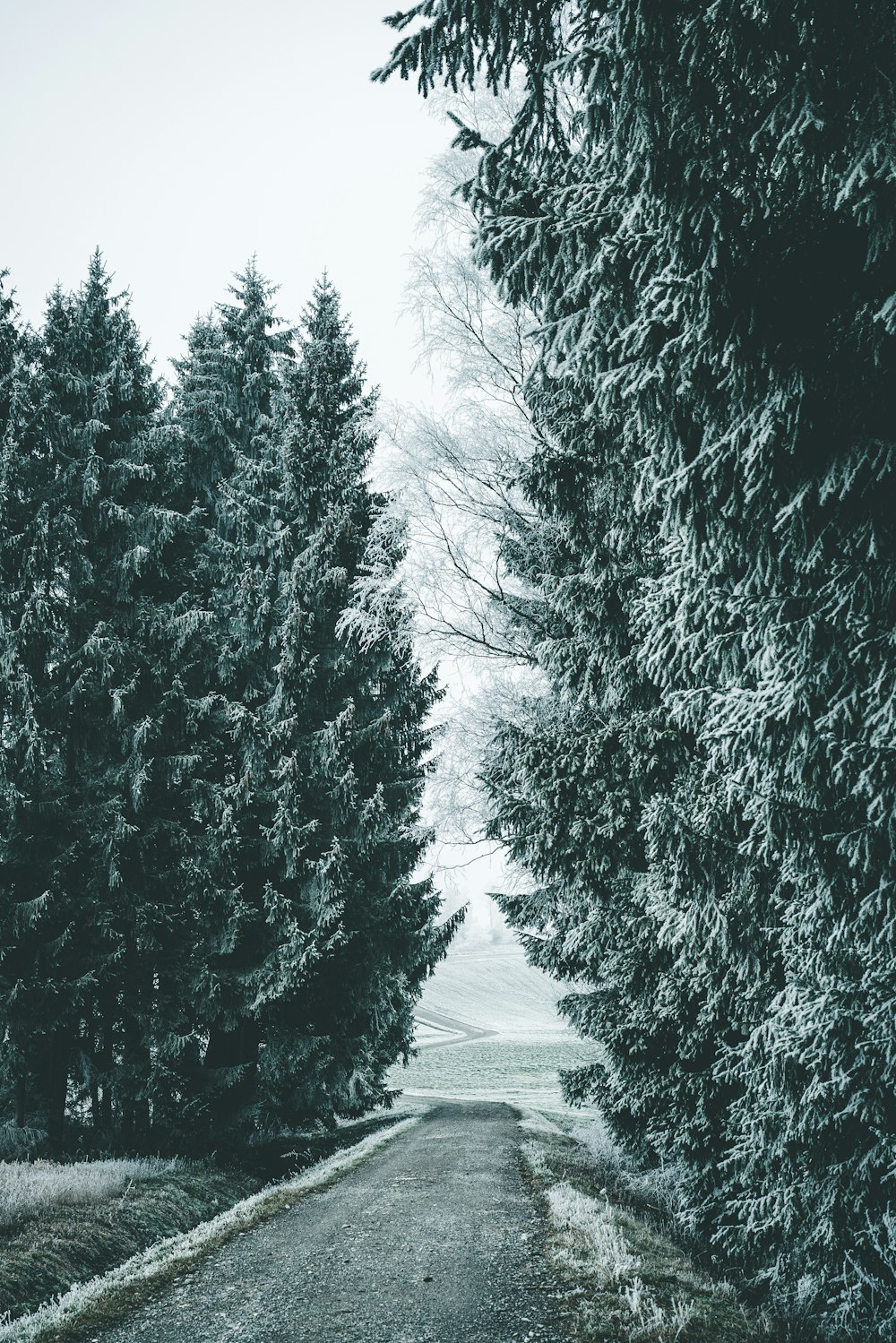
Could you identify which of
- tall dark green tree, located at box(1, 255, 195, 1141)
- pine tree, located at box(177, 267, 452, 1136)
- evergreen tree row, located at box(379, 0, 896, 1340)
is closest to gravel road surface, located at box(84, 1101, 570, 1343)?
evergreen tree row, located at box(379, 0, 896, 1340)

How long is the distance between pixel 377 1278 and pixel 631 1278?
6.48 feet

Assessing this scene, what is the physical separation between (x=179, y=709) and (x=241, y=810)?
2072mm

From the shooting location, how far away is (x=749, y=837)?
13.7ft

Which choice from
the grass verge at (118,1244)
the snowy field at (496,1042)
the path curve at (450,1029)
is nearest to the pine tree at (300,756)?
the grass verge at (118,1244)

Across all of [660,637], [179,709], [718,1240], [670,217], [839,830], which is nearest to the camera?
[670,217]

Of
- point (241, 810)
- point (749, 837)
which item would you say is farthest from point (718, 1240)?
point (241, 810)

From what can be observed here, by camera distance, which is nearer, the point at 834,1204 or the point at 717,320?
the point at 717,320

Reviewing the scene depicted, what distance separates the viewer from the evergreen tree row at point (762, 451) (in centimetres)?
313

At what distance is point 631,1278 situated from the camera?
17.3ft

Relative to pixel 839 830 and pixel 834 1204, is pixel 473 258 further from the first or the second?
pixel 834 1204

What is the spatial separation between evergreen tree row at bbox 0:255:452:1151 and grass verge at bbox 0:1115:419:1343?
184 cm

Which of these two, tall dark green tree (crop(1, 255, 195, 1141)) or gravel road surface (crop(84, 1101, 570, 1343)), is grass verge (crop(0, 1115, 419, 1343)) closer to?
gravel road surface (crop(84, 1101, 570, 1343))

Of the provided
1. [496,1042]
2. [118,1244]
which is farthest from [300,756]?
[496,1042]

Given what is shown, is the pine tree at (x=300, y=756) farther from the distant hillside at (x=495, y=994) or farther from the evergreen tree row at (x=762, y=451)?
the distant hillside at (x=495, y=994)
